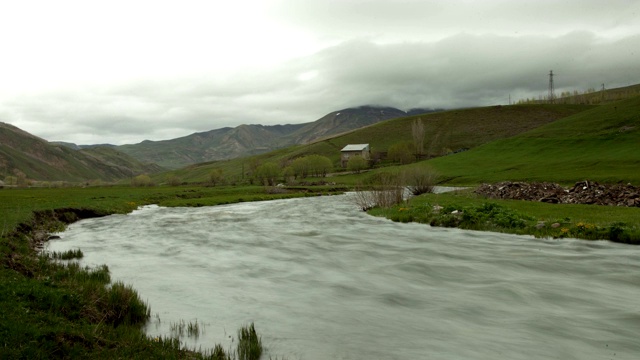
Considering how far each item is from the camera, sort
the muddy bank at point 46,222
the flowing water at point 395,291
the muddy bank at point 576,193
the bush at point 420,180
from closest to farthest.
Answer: the flowing water at point 395,291 → the muddy bank at point 46,222 → the muddy bank at point 576,193 → the bush at point 420,180

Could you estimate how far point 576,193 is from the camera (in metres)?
38.2

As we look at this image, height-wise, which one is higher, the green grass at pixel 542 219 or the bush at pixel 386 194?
the bush at pixel 386 194

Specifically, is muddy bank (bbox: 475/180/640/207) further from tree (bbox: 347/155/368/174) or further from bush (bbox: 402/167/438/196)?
tree (bbox: 347/155/368/174)

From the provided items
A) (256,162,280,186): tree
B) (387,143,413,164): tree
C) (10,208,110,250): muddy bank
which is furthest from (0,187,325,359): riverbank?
(387,143,413,164): tree

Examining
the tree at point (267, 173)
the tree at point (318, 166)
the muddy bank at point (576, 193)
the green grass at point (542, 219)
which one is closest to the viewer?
the green grass at point (542, 219)

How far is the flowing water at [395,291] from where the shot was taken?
33.0 feet

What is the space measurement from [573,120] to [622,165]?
8658cm

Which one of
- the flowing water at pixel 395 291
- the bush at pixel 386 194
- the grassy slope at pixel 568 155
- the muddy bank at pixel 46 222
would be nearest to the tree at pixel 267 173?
the grassy slope at pixel 568 155

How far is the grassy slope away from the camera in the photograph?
70062mm

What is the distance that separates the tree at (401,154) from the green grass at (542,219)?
14781cm

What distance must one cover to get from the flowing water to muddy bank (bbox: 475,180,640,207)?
54.7 feet

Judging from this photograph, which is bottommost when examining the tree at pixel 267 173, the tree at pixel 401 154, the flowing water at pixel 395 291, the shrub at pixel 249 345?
the flowing water at pixel 395 291

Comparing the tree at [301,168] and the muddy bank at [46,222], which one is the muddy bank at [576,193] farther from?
the tree at [301,168]

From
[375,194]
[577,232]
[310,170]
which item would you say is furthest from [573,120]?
[577,232]
